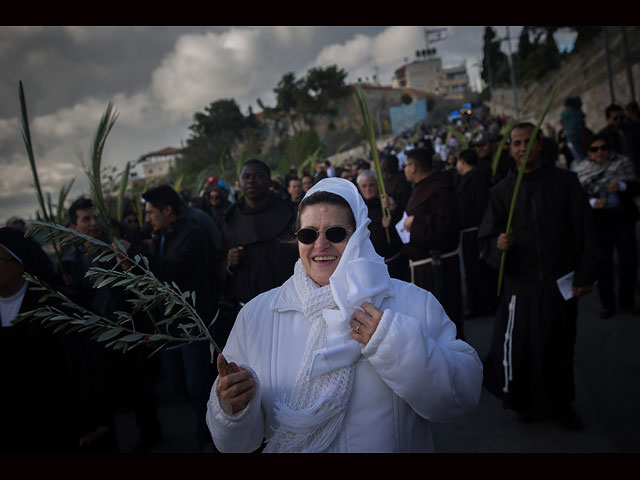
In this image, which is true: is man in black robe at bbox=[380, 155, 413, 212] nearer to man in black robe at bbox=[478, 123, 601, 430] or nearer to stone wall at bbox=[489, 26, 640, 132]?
man in black robe at bbox=[478, 123, 601, 430]

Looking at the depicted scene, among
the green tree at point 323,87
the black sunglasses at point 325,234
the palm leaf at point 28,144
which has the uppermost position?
the green tree at point 323,87

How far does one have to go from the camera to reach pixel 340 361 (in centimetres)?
158

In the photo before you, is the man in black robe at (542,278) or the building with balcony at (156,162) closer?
the man in black robe at (542,278)

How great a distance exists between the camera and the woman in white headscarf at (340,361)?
150 centimetres

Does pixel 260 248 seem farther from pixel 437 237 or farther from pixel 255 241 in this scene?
pixel 437 237

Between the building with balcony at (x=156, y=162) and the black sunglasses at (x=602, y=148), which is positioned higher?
the building with balcony at (x=156, y=162)

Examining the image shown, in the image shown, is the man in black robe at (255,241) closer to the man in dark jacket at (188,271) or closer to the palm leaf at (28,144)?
the man in dark jacket at (188,271)

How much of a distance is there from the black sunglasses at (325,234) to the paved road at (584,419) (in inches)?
87.6

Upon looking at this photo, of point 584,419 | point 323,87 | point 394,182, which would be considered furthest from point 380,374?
point 323,87

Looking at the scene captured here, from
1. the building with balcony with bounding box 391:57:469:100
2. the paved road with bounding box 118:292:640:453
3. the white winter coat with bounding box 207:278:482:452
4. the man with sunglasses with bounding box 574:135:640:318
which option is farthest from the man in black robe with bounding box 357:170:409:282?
the building with balcony with bounding box 391:57:469:100

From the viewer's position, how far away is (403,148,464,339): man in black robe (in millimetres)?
4340

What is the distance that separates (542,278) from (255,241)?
2.30 metres

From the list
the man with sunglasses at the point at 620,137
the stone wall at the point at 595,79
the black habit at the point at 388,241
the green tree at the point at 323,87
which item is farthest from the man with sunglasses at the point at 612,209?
the green tree at the point at 323,87

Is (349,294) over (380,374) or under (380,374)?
over
